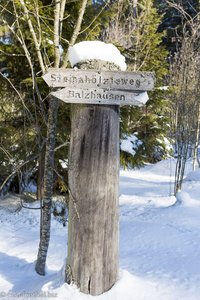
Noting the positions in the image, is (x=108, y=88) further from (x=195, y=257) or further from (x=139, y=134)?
(x=139, y=134)

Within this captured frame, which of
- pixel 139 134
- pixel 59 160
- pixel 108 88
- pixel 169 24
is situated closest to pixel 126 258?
pixel 108 88

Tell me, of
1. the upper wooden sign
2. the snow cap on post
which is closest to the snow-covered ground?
the upper wooden sign

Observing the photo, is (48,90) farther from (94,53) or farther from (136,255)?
(94,53)

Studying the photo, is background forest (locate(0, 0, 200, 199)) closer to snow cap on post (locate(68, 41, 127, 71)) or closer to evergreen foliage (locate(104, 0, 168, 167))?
evergreen foliage (locate(104, 0, 168, 167))

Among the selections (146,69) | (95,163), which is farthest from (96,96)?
(146,69)

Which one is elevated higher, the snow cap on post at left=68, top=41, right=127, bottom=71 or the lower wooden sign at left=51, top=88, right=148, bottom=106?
the snow cap on post at left=68, top=41, right=127, bottom=71

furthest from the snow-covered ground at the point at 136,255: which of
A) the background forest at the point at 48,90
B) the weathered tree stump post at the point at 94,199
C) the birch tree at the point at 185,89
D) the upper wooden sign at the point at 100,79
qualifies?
the upper wooden sign at the point at 100,79

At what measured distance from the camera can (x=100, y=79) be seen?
2.89 metres

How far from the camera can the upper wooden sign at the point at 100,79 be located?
9.46 feet

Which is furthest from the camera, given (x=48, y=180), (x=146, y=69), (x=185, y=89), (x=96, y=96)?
(x=146, y=69)

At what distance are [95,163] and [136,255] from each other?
1779mm

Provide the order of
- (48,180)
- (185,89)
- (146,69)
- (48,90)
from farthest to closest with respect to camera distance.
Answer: (146,69) → (185,89) → (48,90) → (48,180)

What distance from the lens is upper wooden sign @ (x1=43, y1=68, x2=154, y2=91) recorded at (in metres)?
2.88

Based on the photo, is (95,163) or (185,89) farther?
(185,89)
